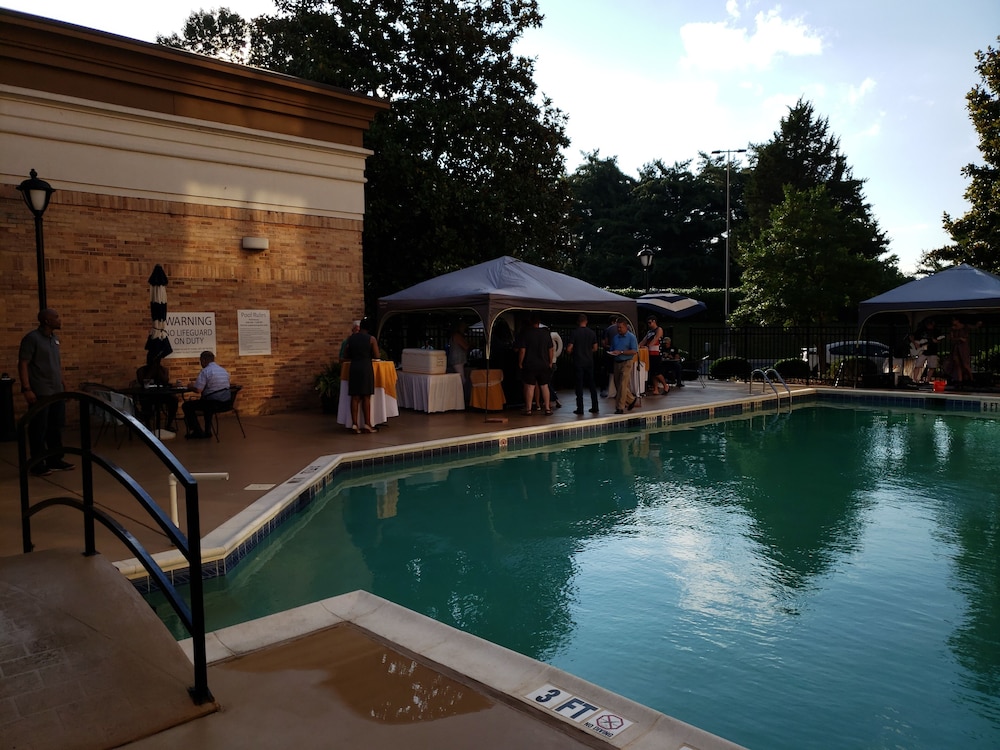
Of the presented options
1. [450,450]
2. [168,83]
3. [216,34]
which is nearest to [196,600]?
[450,450]

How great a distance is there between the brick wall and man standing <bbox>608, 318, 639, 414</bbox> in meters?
4.94

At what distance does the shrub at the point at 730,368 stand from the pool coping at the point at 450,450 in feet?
11.5

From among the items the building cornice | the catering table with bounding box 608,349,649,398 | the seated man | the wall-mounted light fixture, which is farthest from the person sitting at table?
the catering table with bounding box 608,349,649,398

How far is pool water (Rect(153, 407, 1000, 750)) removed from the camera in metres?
3.54

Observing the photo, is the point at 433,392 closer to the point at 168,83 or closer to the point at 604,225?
the point at 168,83

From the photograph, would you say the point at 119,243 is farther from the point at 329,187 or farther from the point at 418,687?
the point at 418,687

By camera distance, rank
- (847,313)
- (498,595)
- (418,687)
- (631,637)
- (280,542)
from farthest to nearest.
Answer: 1. (847,313)
2. (280,542)
3. (498,595)
4. (631,637)
5. (418,687)

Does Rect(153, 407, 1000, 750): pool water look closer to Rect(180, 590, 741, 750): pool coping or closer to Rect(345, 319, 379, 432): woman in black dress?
Rect(180, 590, 741, 750): pool coping

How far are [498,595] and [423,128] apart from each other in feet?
48.6

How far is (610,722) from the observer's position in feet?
9.09

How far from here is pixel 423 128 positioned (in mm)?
17641

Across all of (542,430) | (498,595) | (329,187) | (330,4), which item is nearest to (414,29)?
(330,4)

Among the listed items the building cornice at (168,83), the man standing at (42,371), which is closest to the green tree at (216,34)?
the building cornice at (168,83)

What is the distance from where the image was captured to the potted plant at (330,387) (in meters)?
12.8
